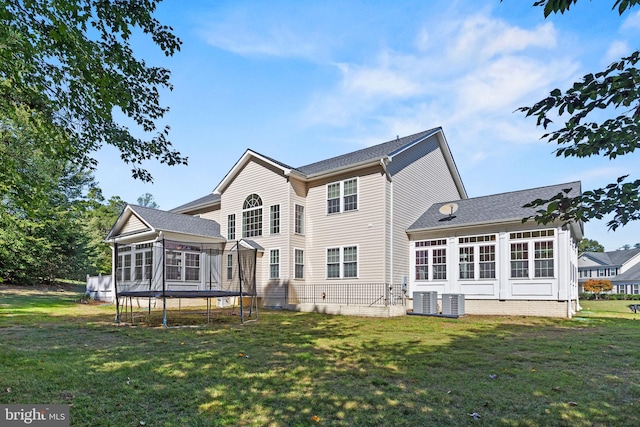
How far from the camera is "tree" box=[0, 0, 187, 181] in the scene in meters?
6.04

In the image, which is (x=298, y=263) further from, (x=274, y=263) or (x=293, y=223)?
(x=293, y=223)

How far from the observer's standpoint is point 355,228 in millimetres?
18109

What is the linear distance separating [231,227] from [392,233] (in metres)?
9.04

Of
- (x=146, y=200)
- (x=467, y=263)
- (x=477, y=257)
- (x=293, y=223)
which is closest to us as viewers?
(x=477, y=257)

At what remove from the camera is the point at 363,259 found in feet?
58.2

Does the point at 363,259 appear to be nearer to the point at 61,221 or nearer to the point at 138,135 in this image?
the point at 138,135

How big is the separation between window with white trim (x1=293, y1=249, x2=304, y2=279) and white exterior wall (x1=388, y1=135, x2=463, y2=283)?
179 inches

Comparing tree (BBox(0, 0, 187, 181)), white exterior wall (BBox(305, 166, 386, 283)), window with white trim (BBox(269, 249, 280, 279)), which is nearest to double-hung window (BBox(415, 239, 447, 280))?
white exterior wall (BBox(305, 166, 386, 283))

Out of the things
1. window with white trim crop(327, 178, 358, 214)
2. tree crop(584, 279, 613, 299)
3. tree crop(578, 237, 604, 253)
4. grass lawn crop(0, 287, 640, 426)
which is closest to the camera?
grass lawn crop(0, 287, 640, 426)

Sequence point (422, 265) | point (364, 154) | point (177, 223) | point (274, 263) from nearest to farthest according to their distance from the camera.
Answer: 1. point (422, 265)
2. point (274, 263)
3. point (364, 154)
4. point (177, 223)

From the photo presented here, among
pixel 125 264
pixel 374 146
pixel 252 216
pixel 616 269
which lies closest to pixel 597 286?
pixel 616 269

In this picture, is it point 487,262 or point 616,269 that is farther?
point 616,269

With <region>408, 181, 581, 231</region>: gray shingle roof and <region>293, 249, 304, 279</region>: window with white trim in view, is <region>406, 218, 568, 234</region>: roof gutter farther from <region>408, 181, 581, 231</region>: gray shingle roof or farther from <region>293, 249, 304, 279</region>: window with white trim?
<region>293, 249, 304, 279</region>: window with white trim

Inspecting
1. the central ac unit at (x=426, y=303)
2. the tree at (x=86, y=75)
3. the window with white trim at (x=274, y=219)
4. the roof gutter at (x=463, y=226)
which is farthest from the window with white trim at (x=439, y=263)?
the tree at (x=86, y=75)
